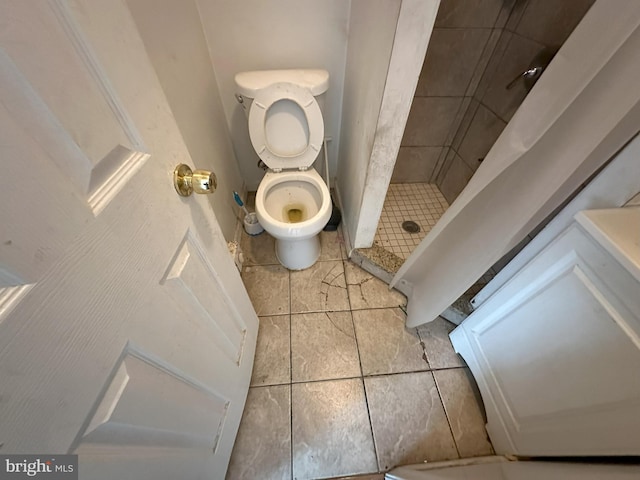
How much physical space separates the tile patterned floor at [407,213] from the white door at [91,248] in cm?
112

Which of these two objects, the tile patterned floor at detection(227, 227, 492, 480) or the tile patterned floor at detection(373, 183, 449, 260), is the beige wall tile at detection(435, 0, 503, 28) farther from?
the tile patterned floor at detection(227, 227, 492, 480)

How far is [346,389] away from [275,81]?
1.36m

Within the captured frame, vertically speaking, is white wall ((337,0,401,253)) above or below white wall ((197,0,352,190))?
below

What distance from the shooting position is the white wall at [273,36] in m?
1.17

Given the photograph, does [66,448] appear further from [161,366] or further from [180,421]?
[180,421]

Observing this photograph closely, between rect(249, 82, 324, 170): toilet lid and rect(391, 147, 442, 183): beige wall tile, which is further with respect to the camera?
rect(391, 147, 442, 183): beige wall tile

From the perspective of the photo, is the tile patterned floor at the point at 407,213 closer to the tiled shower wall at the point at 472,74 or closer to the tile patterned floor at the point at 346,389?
the tiled shower wall at the point at 472,74

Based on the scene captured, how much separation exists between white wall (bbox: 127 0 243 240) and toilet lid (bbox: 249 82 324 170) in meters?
0.22

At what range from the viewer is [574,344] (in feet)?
2.06

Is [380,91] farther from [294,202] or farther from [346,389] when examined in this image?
[346,389]

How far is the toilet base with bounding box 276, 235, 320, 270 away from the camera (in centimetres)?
134

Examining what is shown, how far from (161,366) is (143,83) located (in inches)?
19.2

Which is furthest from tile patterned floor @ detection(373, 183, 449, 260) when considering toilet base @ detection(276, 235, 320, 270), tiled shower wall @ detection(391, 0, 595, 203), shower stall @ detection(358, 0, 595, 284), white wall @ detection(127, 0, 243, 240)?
white wall @ detection(127, 0, 243, 240)

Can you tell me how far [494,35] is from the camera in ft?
4.18
